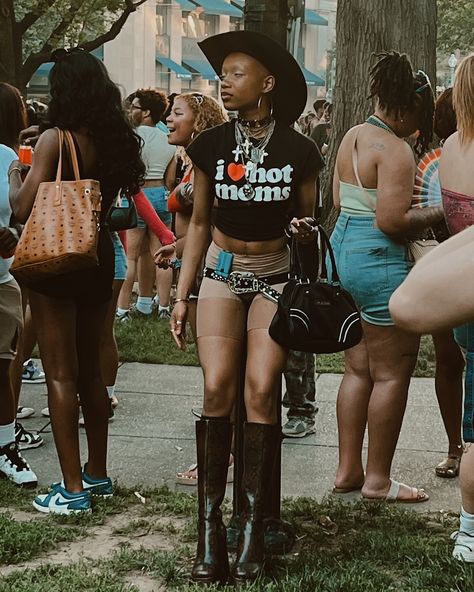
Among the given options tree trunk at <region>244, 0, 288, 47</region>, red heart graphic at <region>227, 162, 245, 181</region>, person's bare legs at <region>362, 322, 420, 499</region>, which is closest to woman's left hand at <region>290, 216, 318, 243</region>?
red heart graphic at <region>227, 162, 245, 181</region>

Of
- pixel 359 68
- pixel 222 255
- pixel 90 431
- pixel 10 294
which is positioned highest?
pixel 359 68

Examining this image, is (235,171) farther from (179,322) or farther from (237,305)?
(179,322)

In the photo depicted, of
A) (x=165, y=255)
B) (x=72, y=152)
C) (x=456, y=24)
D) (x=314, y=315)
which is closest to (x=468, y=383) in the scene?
(x=314, y=315)

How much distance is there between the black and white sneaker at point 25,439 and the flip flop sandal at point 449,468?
2.24 metres

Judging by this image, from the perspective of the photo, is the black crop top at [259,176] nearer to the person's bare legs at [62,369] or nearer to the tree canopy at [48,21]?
the person's bare legs at [62,369]

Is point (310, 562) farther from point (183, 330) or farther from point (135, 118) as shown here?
point (135, 118)

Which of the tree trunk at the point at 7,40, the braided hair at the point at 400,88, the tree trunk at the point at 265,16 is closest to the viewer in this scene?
the braided hair at the point at 400,88

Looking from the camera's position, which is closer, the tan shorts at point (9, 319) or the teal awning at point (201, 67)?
the tan shorts at point (9, 319)

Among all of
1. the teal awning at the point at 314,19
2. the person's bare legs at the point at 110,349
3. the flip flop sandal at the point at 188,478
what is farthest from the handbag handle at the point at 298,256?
the teal awning at the point at 314,19

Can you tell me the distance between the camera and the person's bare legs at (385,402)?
5.79 m

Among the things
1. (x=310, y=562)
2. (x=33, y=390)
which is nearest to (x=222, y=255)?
(x=310, y=562)

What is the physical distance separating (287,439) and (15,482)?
1751 millimetres

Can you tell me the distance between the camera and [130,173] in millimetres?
5516

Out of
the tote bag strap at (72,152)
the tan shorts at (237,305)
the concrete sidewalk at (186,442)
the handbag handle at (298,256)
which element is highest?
the tote bag strap at (72,152)
